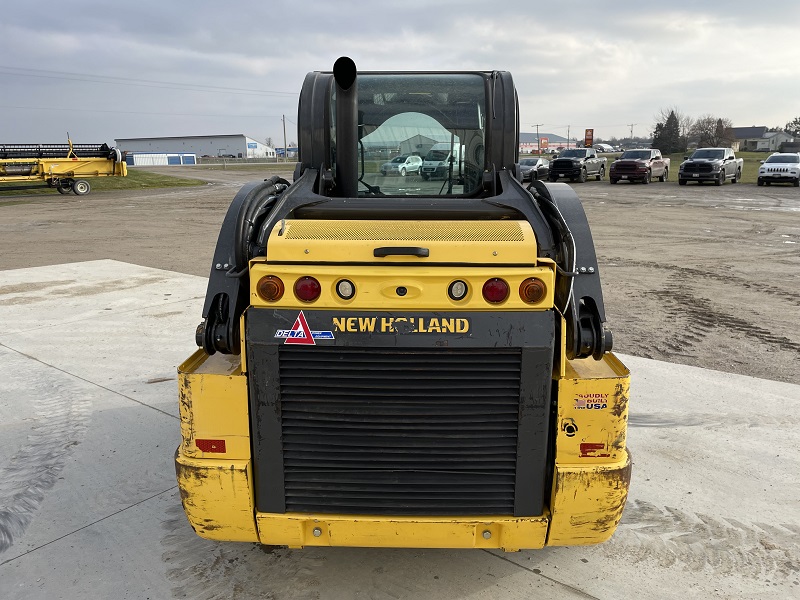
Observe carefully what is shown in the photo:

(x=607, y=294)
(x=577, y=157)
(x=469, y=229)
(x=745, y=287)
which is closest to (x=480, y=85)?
(x=469, y=229)

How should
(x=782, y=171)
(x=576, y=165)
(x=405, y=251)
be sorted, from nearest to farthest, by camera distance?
(x=405, y=251) → (x=782, y=171) → (x=576, y=165)

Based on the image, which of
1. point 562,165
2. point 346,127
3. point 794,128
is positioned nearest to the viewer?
point 346,127

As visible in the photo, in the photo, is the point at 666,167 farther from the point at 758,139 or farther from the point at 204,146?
the point at 204,146

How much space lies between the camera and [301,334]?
2500 mm

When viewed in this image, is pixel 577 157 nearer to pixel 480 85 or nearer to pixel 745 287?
pixel 745 287

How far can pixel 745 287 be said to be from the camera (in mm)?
9203

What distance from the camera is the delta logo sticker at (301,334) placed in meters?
2.49

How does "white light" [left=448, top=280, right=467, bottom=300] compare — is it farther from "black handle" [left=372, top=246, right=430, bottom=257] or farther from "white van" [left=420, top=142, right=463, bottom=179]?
"white van" [left=420, top=142, right=463, bottom=179]

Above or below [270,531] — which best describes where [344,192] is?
above

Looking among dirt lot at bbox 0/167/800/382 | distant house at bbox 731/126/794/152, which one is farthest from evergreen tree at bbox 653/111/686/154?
dirt lot at bbox 0/167/800/382

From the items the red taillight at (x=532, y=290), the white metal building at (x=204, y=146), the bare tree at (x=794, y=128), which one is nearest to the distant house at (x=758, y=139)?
the bare tree at (x=794, y=128)

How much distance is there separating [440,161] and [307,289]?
1895 mm

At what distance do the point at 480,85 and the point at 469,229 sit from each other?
5.68 ft

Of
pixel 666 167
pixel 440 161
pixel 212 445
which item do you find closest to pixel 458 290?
pixel 212 445
